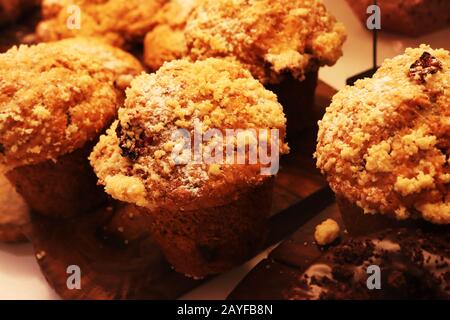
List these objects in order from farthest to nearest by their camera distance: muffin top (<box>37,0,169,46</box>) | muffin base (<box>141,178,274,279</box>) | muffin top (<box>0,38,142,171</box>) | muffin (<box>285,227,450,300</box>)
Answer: muffin top (<box>37,0,169,46</box>) → muffin top (<box>0,38,142,171</box>) → muffin base (<box>141,178,274,279</box>) → muffin (<box>285,227,450,300</box>)

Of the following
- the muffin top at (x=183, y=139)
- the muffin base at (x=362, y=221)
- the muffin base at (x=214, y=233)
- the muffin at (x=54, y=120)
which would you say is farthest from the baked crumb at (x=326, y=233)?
the muffin at (x=54, y=120)

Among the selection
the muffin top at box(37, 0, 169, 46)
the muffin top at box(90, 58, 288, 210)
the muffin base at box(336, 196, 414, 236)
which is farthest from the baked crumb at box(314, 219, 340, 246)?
the muffin top at box(37, 0, 169, 46)

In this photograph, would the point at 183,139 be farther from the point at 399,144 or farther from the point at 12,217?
the point at 12,217

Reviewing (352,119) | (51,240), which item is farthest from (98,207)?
A: (352,119)

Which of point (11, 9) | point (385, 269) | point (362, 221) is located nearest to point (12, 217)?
point (362, 221)

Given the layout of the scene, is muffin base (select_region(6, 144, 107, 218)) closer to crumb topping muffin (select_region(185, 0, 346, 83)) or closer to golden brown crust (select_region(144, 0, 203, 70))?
crumb topping muffin (select_region(185, 0, 346, 83))
